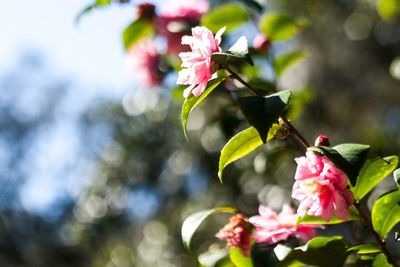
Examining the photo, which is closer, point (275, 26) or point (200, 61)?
point (200, 61)

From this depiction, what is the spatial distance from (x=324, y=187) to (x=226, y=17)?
0.70 m

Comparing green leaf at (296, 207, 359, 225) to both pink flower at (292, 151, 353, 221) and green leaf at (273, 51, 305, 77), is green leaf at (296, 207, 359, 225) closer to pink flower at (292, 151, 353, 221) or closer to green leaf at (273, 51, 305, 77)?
pink flower at (292, 151, 353, 221)

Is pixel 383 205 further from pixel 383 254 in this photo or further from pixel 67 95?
pixel 67 95

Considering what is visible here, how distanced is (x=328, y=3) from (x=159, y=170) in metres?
2.24

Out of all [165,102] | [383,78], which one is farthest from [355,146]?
[165,102]

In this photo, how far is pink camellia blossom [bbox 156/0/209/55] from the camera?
1374 millimetres

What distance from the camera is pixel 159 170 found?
19.9 feet

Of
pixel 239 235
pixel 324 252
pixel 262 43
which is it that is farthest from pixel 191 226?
pixel 262 43

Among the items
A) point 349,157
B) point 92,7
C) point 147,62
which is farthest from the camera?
point 147,62

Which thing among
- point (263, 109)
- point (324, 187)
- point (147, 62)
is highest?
point (263, 109)

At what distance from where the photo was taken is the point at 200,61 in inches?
29.5

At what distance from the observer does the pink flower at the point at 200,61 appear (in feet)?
2.43

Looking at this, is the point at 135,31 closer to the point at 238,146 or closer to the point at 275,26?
the point at 275,26

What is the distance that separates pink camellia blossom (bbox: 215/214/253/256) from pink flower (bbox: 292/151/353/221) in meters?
0.17
